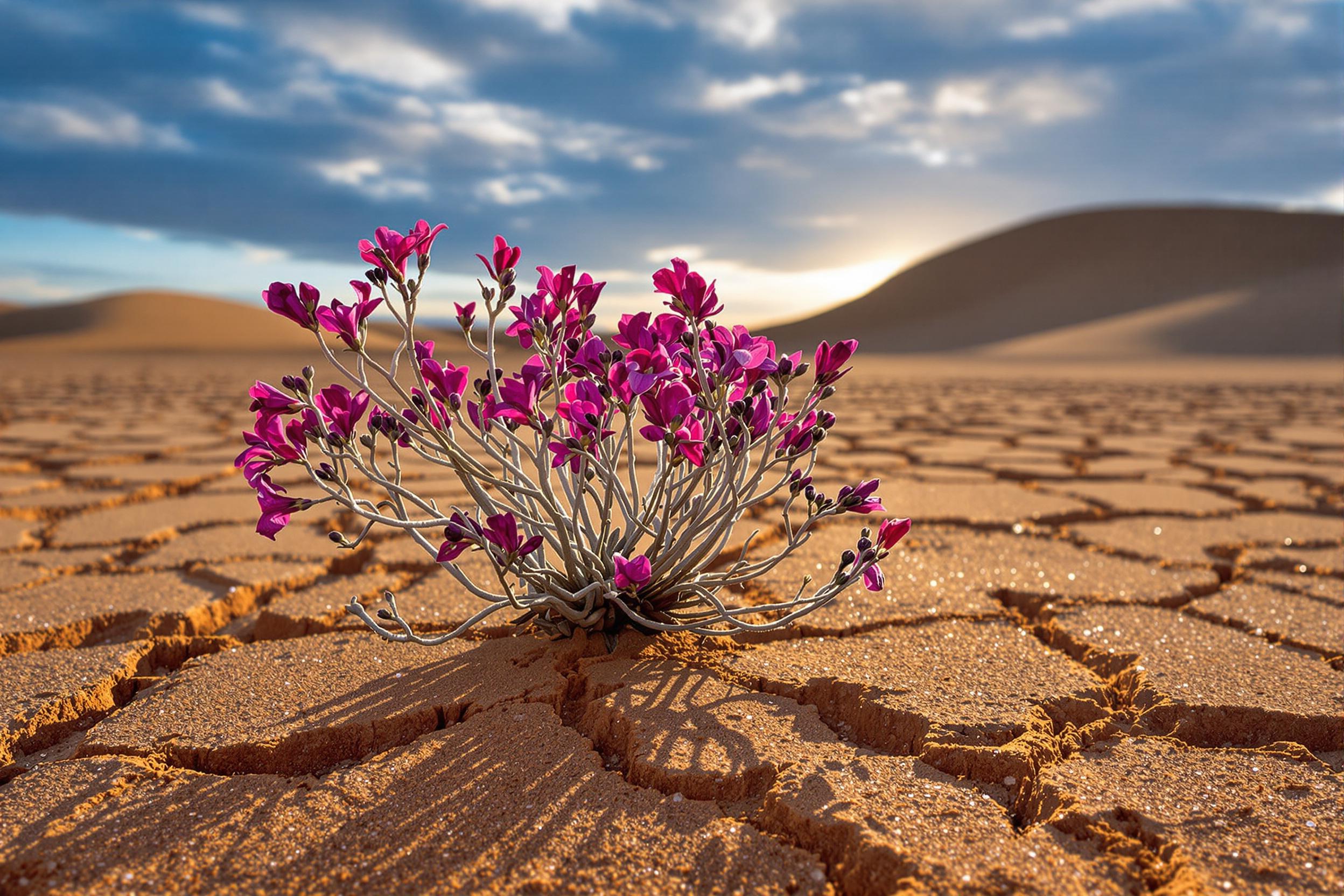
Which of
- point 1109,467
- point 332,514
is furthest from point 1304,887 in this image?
point 1109,467

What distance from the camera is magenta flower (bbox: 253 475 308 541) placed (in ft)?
2.83

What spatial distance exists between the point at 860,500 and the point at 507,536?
0.38m

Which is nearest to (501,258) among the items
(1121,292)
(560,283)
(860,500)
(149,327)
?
(560,283)

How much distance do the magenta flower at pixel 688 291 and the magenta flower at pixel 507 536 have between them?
0.93ft

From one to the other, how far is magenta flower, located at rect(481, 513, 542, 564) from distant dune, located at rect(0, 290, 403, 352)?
20.7m

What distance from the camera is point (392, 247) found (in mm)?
789

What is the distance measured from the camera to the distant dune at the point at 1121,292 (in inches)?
668

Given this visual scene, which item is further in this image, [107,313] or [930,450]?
[107,313]

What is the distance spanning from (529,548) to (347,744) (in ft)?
1.06

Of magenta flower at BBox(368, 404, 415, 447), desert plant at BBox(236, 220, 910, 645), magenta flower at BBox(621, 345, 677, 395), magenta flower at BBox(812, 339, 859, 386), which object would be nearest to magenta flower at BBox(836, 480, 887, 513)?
desert plant at BBox(236, 220, 910, 645)

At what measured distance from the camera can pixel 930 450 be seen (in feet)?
11.0

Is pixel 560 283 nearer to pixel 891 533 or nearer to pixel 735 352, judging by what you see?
pixel 735 352

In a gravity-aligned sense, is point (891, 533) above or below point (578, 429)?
below

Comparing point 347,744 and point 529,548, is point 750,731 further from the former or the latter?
point 347,744
